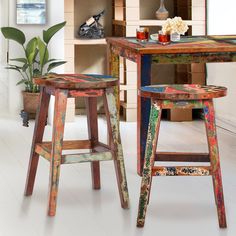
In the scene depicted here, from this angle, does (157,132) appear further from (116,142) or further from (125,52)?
(125,52)

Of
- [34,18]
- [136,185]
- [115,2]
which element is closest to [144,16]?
[115,2]

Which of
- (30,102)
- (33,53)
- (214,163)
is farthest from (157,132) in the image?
(30,102)

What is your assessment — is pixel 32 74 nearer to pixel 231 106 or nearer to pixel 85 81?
pixel 231 106

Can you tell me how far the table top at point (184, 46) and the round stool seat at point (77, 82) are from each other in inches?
16.7

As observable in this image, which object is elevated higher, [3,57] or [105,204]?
[3,57]

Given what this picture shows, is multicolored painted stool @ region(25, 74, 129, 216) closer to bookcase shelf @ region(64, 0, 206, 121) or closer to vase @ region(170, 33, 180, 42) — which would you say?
vase @ region(170, 33, 180, 42)

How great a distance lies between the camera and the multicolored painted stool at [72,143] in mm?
3303

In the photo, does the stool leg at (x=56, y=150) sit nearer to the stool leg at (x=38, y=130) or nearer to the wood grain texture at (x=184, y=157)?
the stool leg at (x=38, y=130)

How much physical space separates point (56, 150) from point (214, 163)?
714mm

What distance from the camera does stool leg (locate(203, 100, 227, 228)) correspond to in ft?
10.3

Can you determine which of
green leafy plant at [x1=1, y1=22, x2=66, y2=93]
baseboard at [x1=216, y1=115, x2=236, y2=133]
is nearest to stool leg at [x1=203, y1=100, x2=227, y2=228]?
baseboard at [x1=216, y1=115, x2=236, y2=133]

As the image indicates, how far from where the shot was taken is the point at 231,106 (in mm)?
5629

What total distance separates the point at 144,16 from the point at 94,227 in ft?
11.9

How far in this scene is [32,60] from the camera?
5.76 metres
